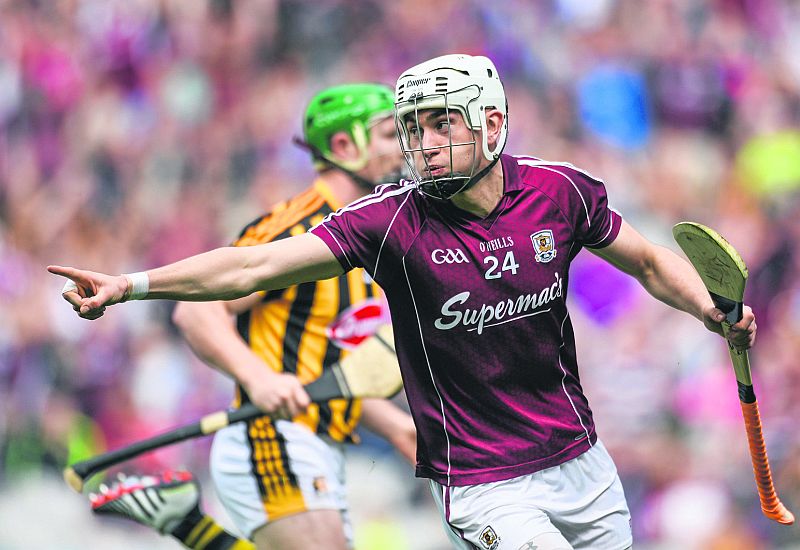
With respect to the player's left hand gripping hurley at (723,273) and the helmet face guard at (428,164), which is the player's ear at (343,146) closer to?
the helmet face guard at (428,164)

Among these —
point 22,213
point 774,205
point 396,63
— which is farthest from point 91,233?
point 774,205

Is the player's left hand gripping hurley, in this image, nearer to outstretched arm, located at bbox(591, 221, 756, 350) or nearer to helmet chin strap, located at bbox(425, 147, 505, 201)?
outstretched arm, located at bbox(591, 221, 756, 350)

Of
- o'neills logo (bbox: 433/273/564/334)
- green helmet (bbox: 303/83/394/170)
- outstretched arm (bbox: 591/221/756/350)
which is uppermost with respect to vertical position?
green helmet (bbox: 303/83/394/170)

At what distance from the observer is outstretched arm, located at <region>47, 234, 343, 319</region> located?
3.15 metres

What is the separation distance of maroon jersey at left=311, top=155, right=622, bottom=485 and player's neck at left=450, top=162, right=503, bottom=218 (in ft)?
0.08

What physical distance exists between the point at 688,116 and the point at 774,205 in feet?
2.74

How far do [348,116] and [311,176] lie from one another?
3687mm

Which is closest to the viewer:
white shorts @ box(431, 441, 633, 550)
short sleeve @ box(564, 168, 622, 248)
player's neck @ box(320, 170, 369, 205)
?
white shorts @ box(431, 441, 633, 550)

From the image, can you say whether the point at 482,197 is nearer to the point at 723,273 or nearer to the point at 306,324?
the point at 723,273

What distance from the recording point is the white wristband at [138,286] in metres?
3.21

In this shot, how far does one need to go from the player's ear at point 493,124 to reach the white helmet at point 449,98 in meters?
0.02

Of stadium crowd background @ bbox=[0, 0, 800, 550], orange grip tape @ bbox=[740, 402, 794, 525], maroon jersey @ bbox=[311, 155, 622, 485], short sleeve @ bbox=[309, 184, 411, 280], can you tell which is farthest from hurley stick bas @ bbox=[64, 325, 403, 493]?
stadium crowd background @ bbox=[0, 0, 800, 550]

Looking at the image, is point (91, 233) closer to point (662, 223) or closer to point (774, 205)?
point (662, 223)

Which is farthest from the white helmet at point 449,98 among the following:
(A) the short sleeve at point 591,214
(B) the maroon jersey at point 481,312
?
(A) the short sleeve at point 591,214
